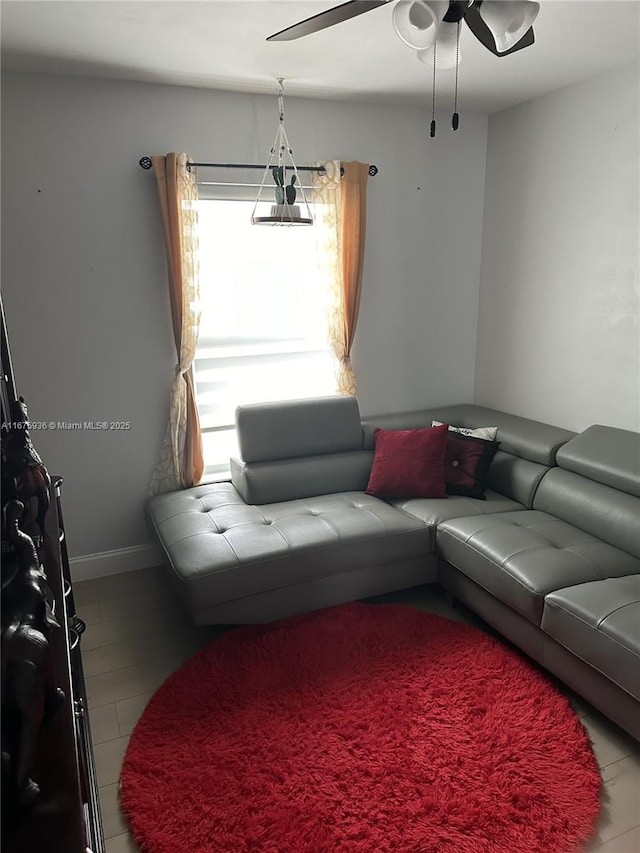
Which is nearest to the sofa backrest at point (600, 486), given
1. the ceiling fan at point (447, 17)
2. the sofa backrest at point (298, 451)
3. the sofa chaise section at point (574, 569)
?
the sofa chaise section at point (574, 569)

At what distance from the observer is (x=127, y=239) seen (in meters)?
3.19

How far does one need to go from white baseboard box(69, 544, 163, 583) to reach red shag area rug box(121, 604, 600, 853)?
0.96m

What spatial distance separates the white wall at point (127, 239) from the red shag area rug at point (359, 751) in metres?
1.32

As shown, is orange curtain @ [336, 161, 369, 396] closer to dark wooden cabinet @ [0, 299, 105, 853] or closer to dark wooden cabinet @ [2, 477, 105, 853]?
dark wooden cabinet @ [0, 299, 105, 853]

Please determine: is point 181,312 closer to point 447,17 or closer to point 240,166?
point 240,166

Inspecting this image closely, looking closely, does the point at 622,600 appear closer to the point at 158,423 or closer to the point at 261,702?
the point at 261,702

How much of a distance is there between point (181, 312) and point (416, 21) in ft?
6.42

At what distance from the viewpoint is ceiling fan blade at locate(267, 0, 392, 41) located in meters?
1.62

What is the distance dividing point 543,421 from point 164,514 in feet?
7.51

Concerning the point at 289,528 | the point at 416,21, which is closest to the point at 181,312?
the point at 289,528

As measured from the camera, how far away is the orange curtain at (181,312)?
312cm

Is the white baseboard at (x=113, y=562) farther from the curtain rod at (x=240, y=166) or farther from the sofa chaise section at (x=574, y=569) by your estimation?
the curtain rod at (x=240, y=166)

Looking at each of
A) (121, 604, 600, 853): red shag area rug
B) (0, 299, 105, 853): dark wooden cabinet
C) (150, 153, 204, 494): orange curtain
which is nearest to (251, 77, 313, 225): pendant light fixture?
(150, 153, 204, 494): orange curtain

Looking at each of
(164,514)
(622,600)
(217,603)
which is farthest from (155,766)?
(622,600)
